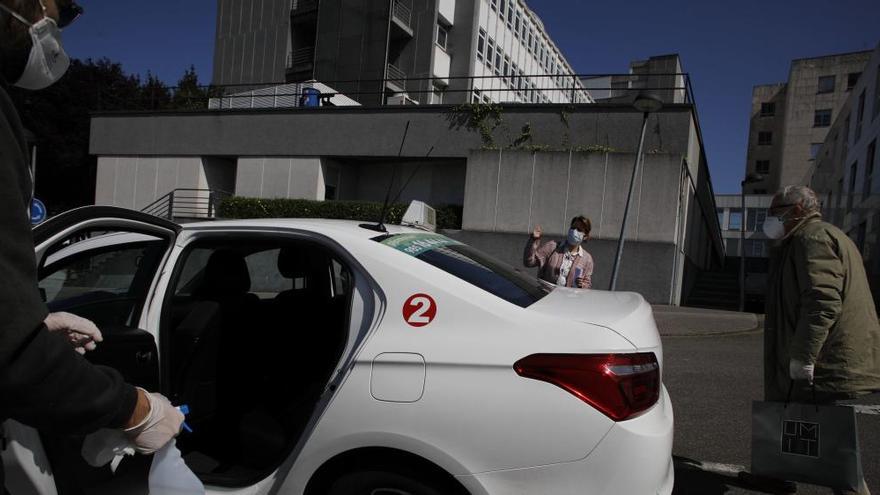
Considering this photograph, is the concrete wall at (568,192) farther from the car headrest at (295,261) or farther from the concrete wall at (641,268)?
the car headrest at (295,261)

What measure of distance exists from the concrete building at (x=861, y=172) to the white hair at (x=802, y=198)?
683 inches

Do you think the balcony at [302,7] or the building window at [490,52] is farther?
the building window at [490,52]

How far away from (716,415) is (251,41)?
33361 mm

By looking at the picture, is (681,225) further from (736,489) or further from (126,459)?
(126,459)

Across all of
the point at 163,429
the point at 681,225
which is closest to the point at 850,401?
the point at 163,429

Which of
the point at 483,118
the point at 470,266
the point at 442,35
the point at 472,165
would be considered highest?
the point at 442,35

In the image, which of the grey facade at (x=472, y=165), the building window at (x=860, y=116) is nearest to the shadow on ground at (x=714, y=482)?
the grey facade at (x=472, y=165)

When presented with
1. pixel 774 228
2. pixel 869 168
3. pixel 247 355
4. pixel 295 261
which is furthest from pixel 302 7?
pixel 774 228

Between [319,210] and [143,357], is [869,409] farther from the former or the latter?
[319,210]

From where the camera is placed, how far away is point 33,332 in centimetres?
105

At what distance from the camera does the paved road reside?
12.1ft

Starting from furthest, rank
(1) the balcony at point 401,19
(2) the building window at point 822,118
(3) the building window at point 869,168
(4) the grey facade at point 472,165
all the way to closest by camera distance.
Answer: (2) the building window at point 822,118 < (1) the balcony at point 401,19 < (3) the building window at point 869,168 < (4) the grey facade at point 472,165

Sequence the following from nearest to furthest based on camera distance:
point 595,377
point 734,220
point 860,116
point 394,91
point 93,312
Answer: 1. point 595,377
2. point 93,312
3. point 394,91
4. point 860,116
5. point 734,220

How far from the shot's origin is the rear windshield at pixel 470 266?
93.4 inches
